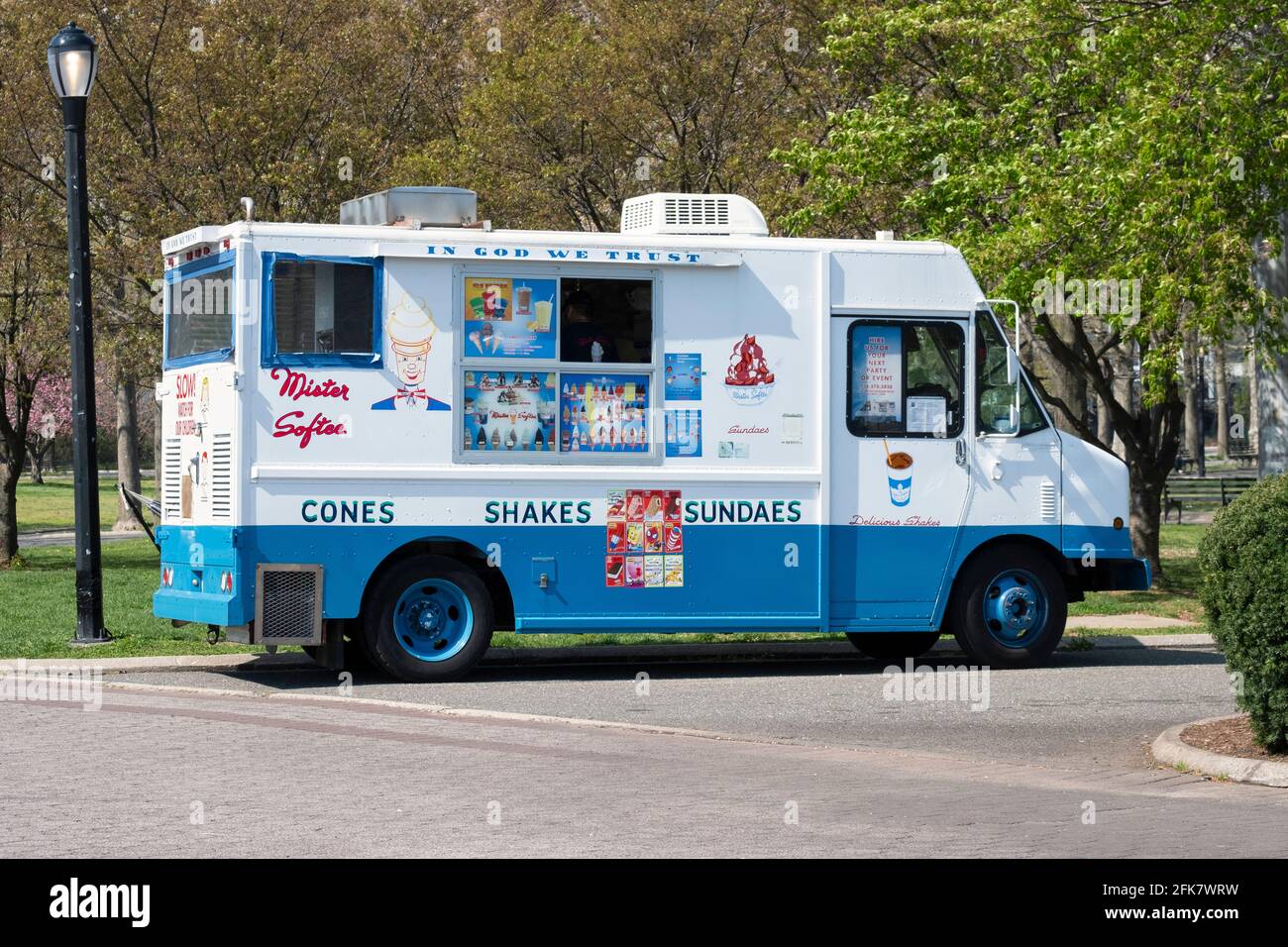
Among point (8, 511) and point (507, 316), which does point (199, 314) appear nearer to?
point (507, 316)

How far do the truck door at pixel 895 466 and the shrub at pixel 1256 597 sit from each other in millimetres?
4628

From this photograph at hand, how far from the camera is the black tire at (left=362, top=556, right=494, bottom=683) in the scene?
535 inches

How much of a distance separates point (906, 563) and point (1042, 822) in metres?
6.25

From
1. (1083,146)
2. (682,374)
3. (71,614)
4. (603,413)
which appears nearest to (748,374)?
(682,374)

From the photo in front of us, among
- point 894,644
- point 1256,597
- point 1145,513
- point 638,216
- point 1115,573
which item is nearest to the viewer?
point 1256,597

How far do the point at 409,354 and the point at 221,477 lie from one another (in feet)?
5.60

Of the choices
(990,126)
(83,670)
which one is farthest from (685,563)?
(990,126)

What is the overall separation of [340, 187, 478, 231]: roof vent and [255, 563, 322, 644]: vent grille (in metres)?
2.81

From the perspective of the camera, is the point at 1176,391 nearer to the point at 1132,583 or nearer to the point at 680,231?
the point at 1132,583

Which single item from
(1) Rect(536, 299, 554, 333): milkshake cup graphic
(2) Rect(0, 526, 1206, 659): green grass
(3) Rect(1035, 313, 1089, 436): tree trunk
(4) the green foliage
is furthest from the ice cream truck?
(3) Rect(1035, 313, 1089, 436): tree trunk

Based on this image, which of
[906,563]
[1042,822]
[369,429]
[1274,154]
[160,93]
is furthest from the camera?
[160,93]

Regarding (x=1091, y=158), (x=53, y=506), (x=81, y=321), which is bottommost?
(x=53, y=506)

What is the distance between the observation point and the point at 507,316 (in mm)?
13719

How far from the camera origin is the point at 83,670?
14094 mm
